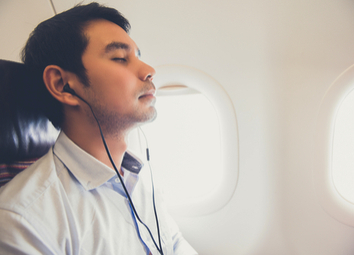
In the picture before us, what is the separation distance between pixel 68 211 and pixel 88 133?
32cm

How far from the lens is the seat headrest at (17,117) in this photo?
67cm

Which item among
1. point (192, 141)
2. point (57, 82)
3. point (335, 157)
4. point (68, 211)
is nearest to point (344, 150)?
point (335, 157)

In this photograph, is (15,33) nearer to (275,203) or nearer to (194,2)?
(194,2)

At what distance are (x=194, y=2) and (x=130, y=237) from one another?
3.86 ft

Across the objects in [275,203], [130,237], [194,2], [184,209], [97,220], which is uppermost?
[194,2]

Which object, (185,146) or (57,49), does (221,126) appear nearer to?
(185,146)

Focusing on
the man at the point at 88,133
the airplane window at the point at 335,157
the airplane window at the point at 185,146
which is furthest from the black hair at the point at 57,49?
the airplane window at the point at 335,157

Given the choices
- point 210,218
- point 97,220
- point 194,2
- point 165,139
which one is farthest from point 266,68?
point 97,220

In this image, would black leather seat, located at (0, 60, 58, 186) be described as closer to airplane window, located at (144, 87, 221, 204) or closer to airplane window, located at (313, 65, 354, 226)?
airplane window, located at (144, 87, 221, 204)

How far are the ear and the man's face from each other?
0.07 metres

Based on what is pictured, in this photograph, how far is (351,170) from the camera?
1.17 m

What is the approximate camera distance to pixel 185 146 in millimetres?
1333

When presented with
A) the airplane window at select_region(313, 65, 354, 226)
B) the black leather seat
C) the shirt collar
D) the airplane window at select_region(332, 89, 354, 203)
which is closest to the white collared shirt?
the shirt collar

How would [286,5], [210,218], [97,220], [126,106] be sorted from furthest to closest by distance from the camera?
[210,218] < [286,5] < [126,106] < [97,220]
